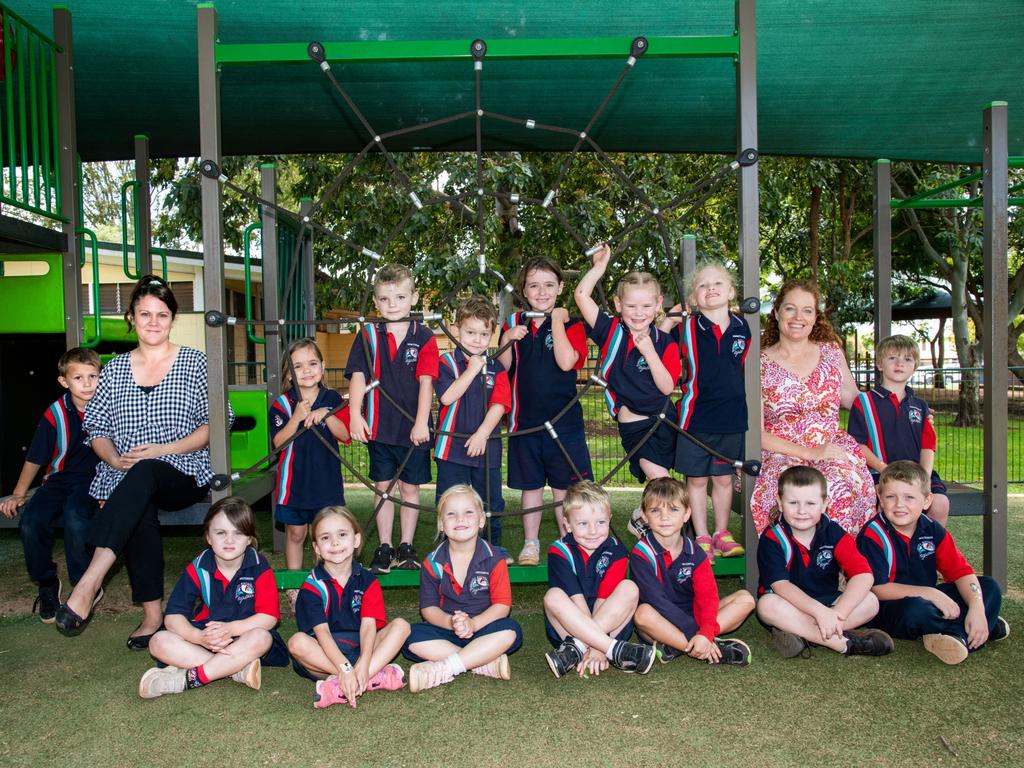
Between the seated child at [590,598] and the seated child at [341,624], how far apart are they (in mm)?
479

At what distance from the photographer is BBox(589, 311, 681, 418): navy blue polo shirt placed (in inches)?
125

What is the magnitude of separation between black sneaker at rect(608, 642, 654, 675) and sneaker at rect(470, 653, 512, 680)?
0.31m

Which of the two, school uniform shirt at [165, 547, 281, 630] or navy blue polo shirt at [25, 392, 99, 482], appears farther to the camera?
navy blue polo shirt at [25, 392, 99, 482]

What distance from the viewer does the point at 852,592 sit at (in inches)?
106

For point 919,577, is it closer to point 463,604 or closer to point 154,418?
point 463,604

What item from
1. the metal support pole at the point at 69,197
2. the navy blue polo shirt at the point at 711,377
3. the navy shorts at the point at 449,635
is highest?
the metal support pole at the point at 69,197

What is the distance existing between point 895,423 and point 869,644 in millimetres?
1126

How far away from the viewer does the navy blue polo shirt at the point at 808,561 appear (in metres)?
2.79

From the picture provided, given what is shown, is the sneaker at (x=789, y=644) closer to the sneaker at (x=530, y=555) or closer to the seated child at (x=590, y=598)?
the seated child at (x=590, y=598)

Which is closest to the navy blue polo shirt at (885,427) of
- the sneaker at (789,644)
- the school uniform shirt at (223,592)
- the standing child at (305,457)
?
the sneaker at (789,644)

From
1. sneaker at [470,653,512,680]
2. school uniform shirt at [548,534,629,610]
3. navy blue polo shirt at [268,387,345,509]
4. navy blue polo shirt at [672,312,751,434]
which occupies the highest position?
navy blue polo shirt at [672,312,751,434]

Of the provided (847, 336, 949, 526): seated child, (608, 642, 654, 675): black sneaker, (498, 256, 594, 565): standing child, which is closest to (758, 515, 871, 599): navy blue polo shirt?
(608, 642, 654, 675): black sneaker

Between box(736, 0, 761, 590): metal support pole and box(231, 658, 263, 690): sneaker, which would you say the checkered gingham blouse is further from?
box(736, 0, 761, 590): metal support pole

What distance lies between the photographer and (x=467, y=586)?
8.82 feet
